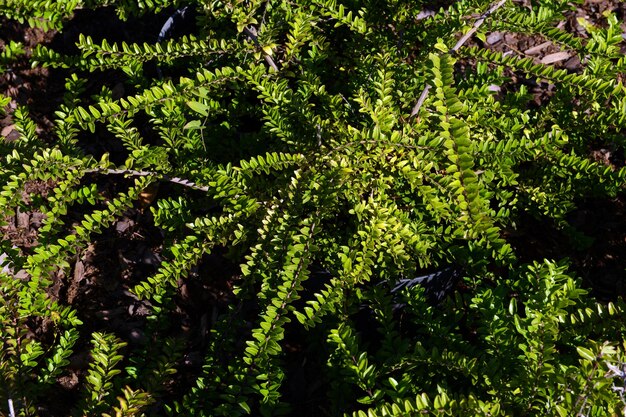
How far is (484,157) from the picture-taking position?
212 cm

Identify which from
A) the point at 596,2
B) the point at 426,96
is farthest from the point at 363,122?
the point at 596,2

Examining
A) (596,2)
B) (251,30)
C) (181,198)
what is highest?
(596,2)

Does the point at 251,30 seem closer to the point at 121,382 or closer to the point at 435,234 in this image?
the point at 435,234

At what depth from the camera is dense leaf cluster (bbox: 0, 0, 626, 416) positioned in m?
1.70

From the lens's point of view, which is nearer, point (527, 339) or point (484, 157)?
point (527, 339)

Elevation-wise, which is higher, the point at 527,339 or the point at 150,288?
the point at 150,288

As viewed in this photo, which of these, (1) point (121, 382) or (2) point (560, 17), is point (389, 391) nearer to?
(1) point (121, 382)

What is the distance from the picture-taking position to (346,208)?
227 cm

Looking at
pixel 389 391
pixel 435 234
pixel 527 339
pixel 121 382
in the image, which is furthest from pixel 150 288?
pixel 527 339

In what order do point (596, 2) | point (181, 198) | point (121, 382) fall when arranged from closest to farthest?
point (121, 382) → point (181, 198) → point (596, 2)

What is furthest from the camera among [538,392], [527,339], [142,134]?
[142,134]

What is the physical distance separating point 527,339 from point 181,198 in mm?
1379

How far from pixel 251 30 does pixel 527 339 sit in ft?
4.78

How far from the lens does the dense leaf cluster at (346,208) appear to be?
1.70 metres
